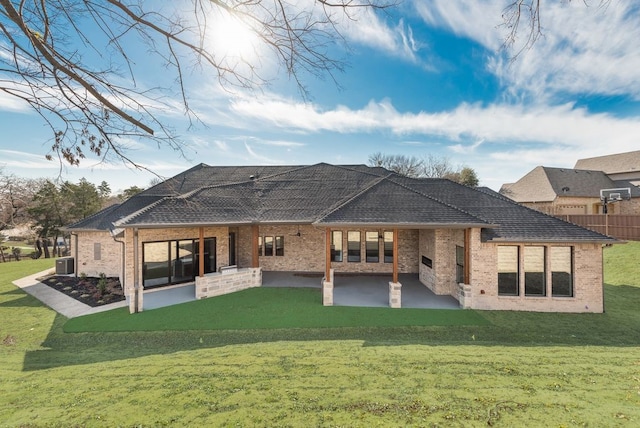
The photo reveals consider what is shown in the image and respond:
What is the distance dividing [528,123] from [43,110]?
18.6 m

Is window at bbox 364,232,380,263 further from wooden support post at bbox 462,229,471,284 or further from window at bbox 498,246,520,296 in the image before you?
window at bbox 498,246,520,296

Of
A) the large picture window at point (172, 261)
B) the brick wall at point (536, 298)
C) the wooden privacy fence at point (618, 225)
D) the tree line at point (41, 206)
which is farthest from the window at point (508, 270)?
the tree line at point (41, 206)

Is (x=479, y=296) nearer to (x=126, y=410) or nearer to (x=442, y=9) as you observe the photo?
(x=442, y=9)

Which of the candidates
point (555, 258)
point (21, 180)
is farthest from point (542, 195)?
point (21, 180)

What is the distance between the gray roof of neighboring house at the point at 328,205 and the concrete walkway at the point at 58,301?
3.26 metres

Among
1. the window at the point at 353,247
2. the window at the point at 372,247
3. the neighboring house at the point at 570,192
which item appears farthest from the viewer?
the neighboring house at the point at 570,192

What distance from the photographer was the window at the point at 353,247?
15.3 m

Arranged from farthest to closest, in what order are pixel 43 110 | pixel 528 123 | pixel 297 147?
pixel 297 147, pixel 528 123, pixel 43 110

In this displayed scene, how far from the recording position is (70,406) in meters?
4.03

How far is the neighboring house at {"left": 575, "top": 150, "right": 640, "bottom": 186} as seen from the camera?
34.7m

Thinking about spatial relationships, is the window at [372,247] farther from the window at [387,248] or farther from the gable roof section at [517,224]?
the gable roof section at [517,224]

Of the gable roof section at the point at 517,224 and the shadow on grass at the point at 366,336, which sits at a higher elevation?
the gable roof section at the point at 517,224

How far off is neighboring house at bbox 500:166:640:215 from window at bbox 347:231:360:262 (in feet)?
94.6

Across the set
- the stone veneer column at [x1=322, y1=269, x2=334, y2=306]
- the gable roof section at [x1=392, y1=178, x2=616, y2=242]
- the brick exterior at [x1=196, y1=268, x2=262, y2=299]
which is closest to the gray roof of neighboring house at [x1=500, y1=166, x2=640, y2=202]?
the gable roof section at [x1=392, y1=178, x2=616, y2=242]
